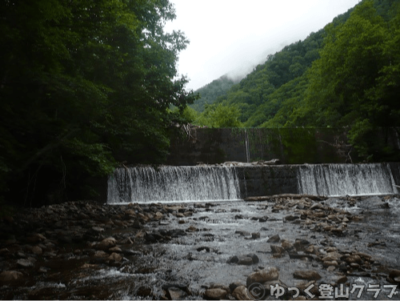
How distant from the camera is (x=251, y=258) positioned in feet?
11.3

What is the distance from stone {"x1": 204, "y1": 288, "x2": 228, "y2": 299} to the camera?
240 cm

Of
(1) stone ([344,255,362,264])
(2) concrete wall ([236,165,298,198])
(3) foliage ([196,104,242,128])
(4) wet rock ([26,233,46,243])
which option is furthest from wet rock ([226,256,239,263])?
(3) foliage ([196,104,242,128])

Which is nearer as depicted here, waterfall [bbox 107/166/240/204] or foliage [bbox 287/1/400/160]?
waterfall [bbox 107/166/240/204]

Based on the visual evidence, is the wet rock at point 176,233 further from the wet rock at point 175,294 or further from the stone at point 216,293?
the stone at point 216,293

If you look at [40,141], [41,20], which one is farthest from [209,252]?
[41,20]

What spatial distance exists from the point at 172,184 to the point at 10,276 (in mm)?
11252

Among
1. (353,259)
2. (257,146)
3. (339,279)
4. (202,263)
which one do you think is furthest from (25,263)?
(257,146)

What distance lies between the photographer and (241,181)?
49.2 ft

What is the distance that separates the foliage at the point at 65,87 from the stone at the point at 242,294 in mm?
3614

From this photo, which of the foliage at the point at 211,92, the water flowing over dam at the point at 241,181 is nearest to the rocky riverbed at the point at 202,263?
the water flowing over dam at the point at 241,181

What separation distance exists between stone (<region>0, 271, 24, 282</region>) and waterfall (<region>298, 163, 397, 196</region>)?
14922 millimetres

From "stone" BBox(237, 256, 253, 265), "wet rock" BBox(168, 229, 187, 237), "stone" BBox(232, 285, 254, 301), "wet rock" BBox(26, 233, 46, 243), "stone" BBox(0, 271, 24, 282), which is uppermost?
"wet rock" BBox(26, 233, 46, 243)

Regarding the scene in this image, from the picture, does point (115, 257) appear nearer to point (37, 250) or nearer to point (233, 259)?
point (37, 250)

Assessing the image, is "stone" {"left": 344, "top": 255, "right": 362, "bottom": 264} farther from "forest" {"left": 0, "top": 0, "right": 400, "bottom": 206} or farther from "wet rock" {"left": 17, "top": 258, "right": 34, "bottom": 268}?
"forest" {"left": 0, "top": 0, "right": 400, "bottom": 206}
